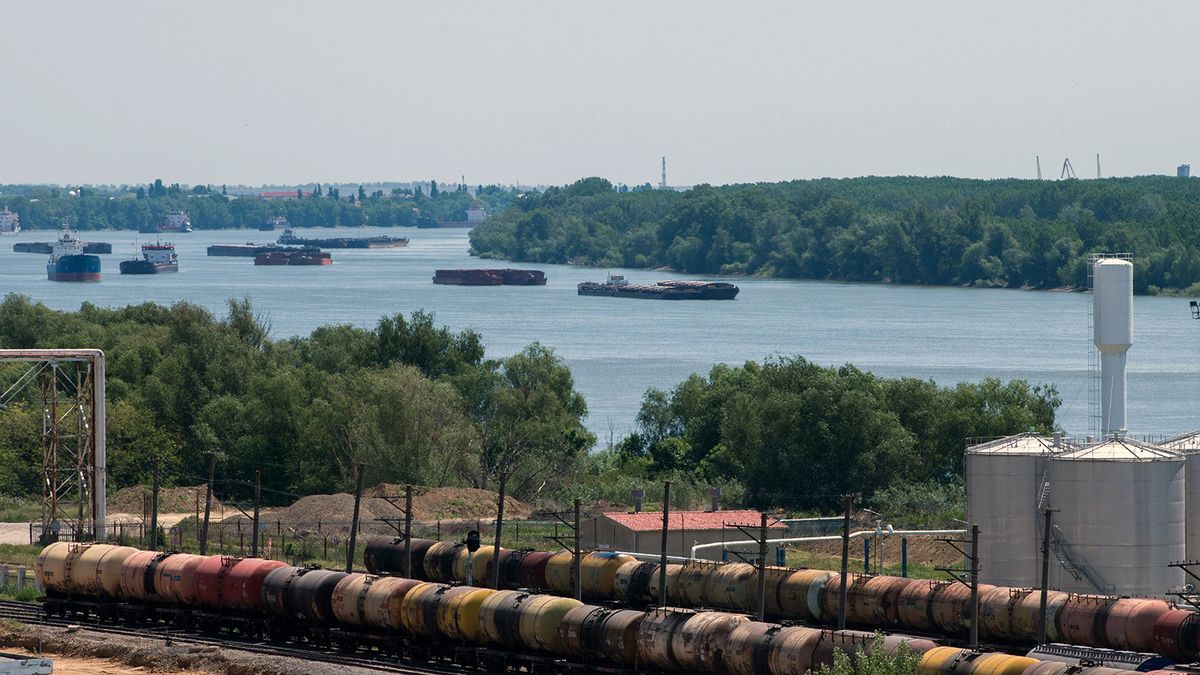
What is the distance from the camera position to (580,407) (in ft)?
342

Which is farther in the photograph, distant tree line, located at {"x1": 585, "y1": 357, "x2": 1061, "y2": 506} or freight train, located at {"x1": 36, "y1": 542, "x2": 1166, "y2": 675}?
distant tree line, located at {"x1": 585, "y1": 357, "x2": 1061, "y2": 506}

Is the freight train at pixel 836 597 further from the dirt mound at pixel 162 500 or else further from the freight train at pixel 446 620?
the dirt mound at pixel 162 500

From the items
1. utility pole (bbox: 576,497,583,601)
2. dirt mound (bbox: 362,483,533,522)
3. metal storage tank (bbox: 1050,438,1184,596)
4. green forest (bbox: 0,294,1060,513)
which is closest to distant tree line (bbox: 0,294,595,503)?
green forest (bbox: 0,294,1060,513)

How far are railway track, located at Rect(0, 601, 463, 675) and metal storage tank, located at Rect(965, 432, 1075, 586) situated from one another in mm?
16364

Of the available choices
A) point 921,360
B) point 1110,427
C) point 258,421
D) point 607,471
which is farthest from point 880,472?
point 921,360

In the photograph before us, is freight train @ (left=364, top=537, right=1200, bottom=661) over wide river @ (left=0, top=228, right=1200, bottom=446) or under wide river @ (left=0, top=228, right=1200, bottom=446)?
over

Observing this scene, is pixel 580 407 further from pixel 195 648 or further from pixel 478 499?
pixel 195 648

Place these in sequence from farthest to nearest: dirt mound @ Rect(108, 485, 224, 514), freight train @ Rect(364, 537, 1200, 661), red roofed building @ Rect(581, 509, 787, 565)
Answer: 1. dirt mound @ Rect(108, 485, 224, 514)
2. red roofed building @ Rect(581, 509, 787, 565)
3. freight train @ Rect(364, 537, 1200, 661)

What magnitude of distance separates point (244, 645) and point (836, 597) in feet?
49.2

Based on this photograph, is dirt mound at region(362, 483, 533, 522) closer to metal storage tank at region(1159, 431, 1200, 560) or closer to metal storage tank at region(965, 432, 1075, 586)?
metal storage tank at region(965, 432, 1075, 586)

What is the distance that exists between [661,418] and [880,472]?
71.4 ft

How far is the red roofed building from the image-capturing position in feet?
199

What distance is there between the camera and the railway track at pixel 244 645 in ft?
141

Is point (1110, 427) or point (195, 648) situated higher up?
point (1110, 427)
